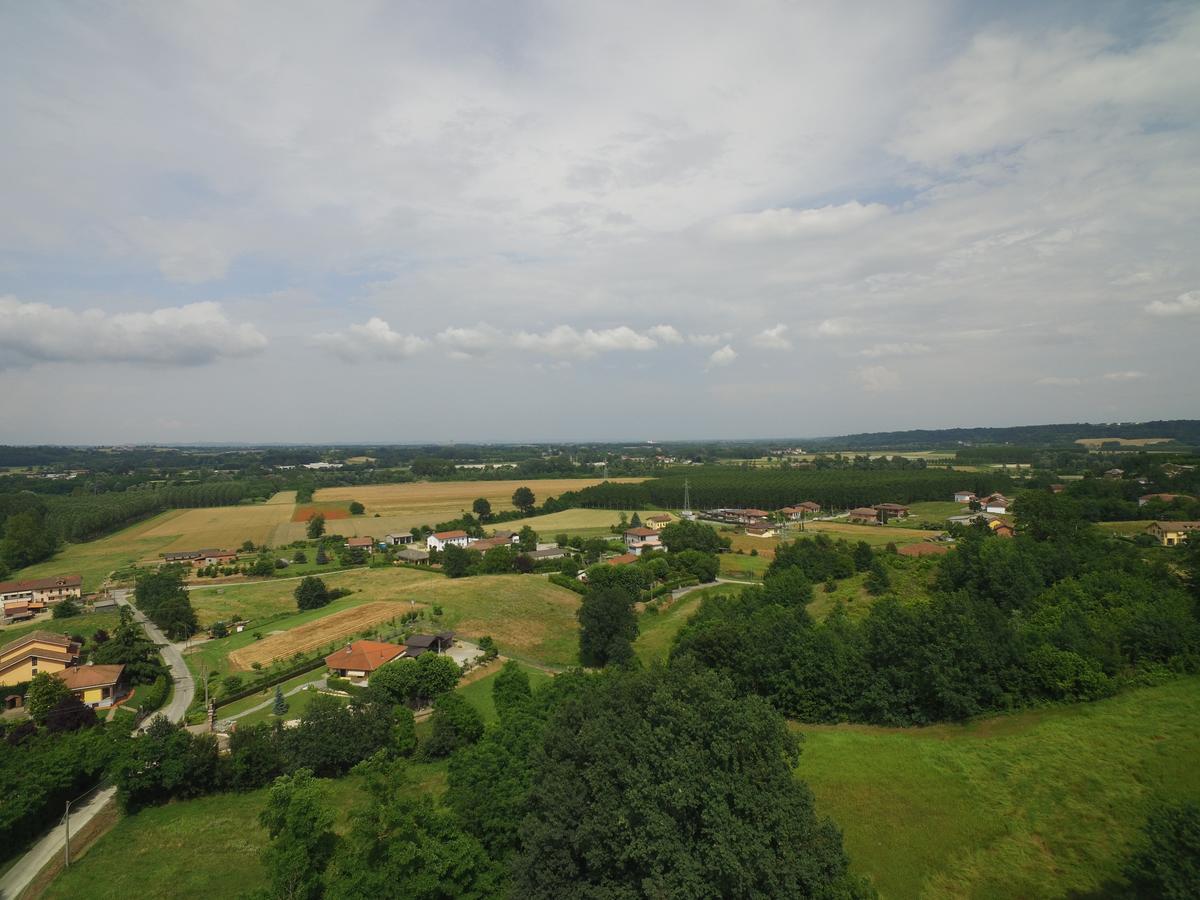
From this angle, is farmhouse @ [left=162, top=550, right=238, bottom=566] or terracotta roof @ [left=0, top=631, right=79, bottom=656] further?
farmhouse @ [left=162, top=550, right=238, bottom=566]

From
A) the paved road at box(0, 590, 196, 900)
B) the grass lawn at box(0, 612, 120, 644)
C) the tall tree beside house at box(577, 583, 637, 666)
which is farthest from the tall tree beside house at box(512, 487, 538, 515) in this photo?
the paved road at box(0, 590, 196, 900)

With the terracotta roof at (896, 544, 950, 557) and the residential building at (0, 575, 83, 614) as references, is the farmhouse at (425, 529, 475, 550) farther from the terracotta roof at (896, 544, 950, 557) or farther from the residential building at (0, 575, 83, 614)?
the terracotta roof at (896, 544, 950, 557)

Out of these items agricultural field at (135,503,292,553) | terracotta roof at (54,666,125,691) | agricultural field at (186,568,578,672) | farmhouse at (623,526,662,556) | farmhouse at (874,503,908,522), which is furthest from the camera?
farmhouse at (874,503,908,522)

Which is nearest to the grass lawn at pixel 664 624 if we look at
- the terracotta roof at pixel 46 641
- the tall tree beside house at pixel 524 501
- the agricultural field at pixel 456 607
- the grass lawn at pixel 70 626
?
the agricultural field at pixel 456 607

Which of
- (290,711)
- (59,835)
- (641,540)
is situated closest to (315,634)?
(290,711)

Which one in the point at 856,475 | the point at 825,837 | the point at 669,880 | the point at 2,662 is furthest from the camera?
→ the point at 856,475

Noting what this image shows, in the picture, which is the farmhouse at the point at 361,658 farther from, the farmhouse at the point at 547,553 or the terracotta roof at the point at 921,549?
the terracotta roof at the point at 921,549

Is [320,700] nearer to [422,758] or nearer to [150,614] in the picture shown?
[422,758]

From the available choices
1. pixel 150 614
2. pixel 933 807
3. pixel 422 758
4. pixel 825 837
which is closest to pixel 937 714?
pixel 933 807
